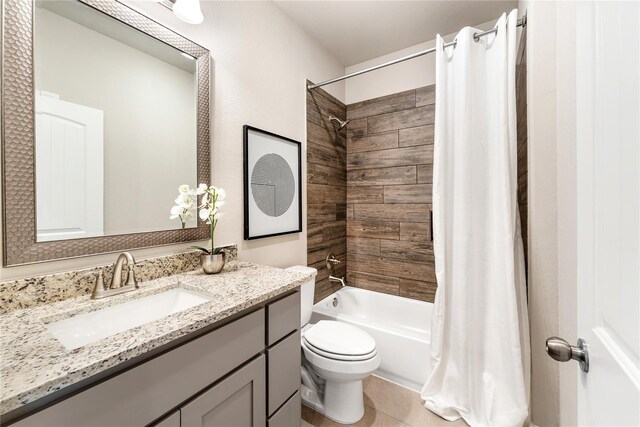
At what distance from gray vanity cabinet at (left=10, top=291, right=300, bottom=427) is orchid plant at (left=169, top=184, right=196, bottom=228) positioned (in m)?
0.62

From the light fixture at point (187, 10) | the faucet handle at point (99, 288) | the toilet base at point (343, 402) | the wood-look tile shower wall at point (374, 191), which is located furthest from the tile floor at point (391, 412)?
the light fixture at point (187, 10)

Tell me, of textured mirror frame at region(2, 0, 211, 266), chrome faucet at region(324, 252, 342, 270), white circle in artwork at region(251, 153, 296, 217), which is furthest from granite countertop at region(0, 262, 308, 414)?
chrome faucet at region(324, 252, 342, 270)

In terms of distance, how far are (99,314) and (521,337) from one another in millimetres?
1965

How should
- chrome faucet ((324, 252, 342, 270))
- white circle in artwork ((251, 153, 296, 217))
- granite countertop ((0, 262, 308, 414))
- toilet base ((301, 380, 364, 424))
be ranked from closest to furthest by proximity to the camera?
granite countertop ((0, 262, 308, 414)) < toilet base ((301, 380, 364, 424)) < white circle in artwork ((251, 153, 296, 217)) < chrome faucet ((324, 252, 342, 270))

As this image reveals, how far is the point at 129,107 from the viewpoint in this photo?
1158 millimetres

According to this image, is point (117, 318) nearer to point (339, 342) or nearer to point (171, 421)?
point (171, 421)

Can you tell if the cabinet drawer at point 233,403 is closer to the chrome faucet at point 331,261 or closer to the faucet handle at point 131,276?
the faucet handle at point 131,276

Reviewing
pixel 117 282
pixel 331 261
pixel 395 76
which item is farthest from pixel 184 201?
pixel 395 76

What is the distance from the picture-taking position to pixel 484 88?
62.9 inches

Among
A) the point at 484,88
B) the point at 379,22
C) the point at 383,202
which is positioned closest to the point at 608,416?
the point at 484,88

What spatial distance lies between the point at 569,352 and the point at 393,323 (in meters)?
2.02

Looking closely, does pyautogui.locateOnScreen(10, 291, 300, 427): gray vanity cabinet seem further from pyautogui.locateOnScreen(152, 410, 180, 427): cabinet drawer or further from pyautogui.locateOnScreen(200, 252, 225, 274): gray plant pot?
pyautogui.locateOnScreen(200, 252, 225, 274): gray plant pot

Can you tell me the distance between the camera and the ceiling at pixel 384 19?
189 centimetres

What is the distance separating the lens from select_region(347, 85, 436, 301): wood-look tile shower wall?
2.35 m
